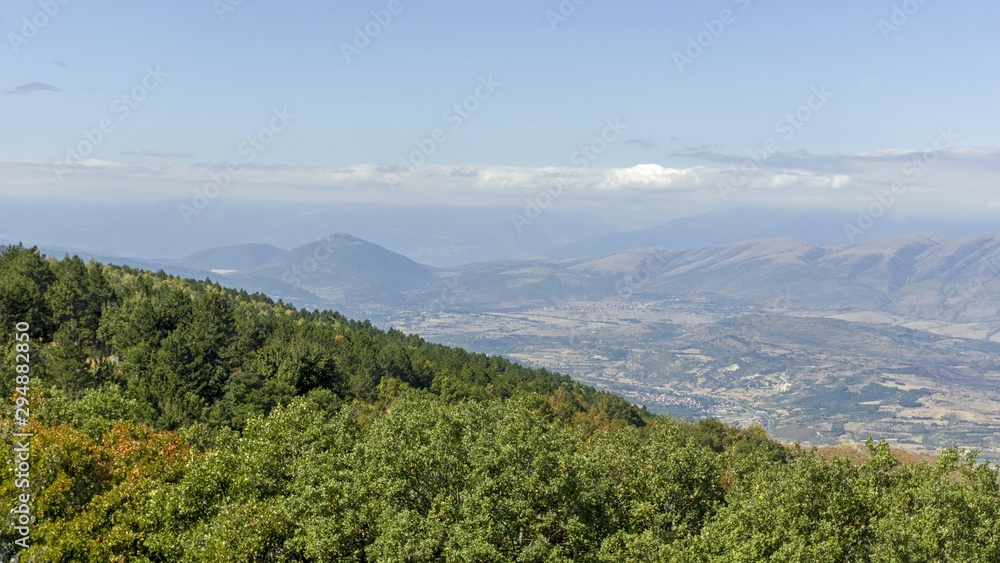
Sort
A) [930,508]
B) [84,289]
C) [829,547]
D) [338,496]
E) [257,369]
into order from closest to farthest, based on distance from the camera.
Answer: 1. [829,547]
2. [930,508]
3. [338,496]
4. [257,369]
5. [84,289]

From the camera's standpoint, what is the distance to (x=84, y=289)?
282 feet

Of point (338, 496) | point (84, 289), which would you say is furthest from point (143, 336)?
point (338, 496)

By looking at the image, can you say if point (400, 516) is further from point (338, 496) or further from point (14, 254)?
point (14, 254)

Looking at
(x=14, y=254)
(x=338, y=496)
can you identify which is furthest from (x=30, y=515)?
(x=14, y=254)

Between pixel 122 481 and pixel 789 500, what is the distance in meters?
33.6

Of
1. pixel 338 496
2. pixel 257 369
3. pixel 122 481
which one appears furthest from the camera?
pixel 257 369

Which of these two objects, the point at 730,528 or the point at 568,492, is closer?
the point at 730,528

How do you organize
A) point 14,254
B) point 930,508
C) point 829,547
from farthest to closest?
1. point 14,254
2. point 930,508
3. point 829,547

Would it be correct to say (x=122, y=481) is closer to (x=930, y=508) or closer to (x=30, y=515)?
(x=30, y=515)

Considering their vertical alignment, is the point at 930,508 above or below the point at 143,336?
below

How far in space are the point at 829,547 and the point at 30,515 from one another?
1393 inches

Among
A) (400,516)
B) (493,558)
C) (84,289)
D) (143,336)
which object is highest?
(84,289)

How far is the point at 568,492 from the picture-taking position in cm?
3334

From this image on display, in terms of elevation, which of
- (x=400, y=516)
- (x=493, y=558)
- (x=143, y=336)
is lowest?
(x=493, y=558)
